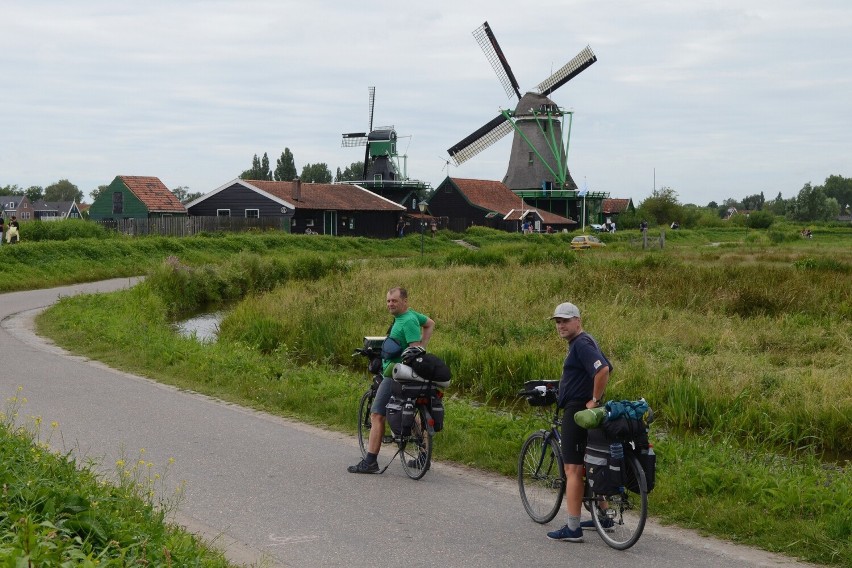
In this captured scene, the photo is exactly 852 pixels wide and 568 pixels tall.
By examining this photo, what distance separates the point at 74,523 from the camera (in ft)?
16.7

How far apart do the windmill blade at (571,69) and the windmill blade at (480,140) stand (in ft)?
14.4

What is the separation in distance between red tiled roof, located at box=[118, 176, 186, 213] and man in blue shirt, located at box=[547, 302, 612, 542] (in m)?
53.1

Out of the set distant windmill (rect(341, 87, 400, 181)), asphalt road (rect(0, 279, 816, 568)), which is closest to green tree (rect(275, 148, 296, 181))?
distant windmill (rect(341, 87, 400, 181))

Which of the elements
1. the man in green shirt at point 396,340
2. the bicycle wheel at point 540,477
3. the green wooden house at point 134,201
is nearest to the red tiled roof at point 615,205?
the green wooden house at point 134,201

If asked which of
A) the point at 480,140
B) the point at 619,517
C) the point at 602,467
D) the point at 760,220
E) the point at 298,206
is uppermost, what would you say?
the point at 480,140

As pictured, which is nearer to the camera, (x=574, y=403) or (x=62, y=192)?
(x=574, y=403)

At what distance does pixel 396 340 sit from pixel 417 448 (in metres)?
0.98

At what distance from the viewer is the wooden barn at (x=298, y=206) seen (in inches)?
2228

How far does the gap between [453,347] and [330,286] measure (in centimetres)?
1028

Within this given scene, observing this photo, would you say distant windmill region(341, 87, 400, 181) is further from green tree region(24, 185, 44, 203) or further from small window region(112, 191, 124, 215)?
green tree region(24, 185, 44, 203)

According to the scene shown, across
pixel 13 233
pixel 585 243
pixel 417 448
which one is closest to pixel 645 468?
pixel 417 448

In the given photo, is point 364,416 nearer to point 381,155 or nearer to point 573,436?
point 573,436

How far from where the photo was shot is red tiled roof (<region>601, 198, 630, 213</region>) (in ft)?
333

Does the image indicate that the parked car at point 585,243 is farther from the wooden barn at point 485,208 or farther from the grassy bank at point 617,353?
the grassy bank at point 617,353
